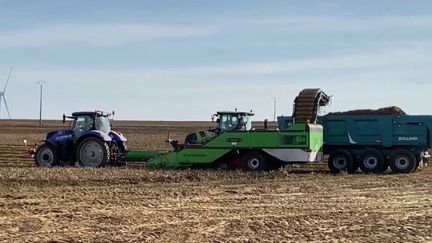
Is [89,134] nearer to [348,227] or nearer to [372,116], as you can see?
[372,116]

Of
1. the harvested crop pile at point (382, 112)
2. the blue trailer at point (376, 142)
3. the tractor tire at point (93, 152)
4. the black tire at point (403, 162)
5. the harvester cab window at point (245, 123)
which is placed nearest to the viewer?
the black tire at point (403, 162)

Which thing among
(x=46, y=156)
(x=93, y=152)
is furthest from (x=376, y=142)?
(x=46, y=156)

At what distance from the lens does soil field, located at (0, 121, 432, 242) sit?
1127cm

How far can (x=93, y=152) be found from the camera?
25234mm

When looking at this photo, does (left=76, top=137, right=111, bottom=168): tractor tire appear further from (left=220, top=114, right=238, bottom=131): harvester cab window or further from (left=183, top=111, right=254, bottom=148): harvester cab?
(left=220, top=114, right=238, bottom=131): harvester cab window

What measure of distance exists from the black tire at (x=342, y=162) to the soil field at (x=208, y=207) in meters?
3.23

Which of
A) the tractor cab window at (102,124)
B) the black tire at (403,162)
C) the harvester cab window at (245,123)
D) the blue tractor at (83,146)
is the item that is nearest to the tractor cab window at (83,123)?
the blue tractor at (83,146)

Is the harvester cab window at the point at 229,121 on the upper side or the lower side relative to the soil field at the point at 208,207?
upper

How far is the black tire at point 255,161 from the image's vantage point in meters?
24.0

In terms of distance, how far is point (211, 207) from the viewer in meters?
14.4

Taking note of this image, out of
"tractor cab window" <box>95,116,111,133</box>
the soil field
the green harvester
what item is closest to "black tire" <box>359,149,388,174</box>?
the green harvester

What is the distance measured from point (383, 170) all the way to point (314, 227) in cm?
1377

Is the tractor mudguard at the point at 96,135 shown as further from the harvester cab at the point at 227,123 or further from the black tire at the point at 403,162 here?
the black tire at the point at 403,162

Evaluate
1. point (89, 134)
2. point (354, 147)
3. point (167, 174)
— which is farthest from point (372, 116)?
point (89, 134)
